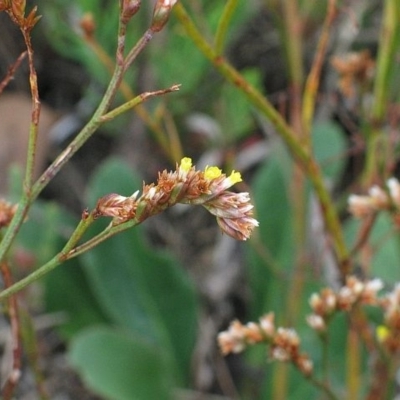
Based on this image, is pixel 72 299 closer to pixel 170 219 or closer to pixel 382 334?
pixel 170 219

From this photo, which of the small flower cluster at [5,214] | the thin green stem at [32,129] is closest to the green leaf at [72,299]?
the small flower cluster at [5,214]

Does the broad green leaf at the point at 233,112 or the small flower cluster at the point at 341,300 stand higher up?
the broad green leaf at the point at 233,112

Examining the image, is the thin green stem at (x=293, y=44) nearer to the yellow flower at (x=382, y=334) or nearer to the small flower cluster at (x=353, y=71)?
the small flower cluster at (x=353, y=71)

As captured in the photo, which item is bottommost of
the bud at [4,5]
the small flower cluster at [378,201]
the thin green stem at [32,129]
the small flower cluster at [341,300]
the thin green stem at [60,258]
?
the small flower cluster at [341,300]

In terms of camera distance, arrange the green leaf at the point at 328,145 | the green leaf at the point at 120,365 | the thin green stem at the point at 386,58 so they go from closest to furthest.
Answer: the thin green stem at the point at 386,58 < the green leaf at the point at 120,365 < the green leaf at the point at 328,145

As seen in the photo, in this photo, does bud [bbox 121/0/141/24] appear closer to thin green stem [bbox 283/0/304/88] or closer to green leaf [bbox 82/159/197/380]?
thin green stem [bbox 283/0/304/88]

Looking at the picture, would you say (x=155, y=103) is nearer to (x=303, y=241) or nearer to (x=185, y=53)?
(x=185, y=53)

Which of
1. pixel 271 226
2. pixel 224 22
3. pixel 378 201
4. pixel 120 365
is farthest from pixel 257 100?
pixel 271 226

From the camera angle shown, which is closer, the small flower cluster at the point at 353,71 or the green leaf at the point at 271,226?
the small flower cluster at the point at 353,71
